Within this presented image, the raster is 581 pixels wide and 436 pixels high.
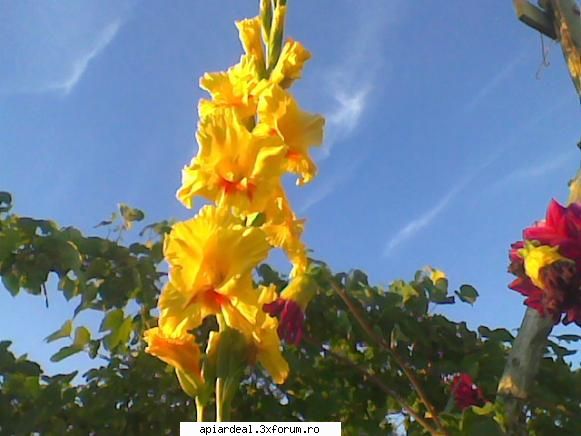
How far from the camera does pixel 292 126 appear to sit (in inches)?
24.4

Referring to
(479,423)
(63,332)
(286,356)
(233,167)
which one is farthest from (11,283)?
(233,167)

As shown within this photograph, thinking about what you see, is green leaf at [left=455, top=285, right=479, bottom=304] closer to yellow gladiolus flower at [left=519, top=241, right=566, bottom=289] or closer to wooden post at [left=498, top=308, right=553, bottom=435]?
wooden post at [left=498, top=308, right=553, bottom=435]

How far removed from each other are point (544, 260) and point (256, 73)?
0.35 metres

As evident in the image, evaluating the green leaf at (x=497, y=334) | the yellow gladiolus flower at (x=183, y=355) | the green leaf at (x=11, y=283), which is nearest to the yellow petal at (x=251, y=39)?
the yellow gladiolus flower at (x=183, y=355)

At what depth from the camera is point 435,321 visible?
160 centimetres

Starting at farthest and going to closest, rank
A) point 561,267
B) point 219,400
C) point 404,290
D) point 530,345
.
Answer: point 404,290 → point 530,345 → point 561,267 → point 219,400

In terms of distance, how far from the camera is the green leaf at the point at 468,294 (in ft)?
5.63

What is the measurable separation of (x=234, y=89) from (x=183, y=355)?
221mm

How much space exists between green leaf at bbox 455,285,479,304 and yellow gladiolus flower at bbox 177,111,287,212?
122 centimetres

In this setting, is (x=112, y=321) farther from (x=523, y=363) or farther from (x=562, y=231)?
(x=562, y=231)

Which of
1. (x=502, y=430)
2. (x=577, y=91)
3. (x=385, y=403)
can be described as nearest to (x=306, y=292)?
(x=502, y=430)

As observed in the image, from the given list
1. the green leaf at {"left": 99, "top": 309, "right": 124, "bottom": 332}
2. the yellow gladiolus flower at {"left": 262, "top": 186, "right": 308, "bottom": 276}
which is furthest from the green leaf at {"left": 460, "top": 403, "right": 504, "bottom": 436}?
the green leaf at {"left": 99, "top": 309, "right": 124, "bottom": 332}

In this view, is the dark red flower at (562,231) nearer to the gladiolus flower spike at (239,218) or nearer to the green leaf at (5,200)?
the gladiolus flower spike at (239,218)

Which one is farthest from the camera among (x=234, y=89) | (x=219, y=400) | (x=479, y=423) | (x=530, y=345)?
(x=530, y=345)
